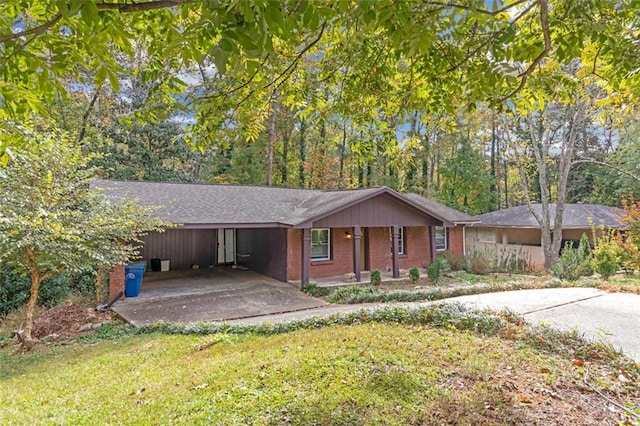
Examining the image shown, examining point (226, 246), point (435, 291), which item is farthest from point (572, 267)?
point (226, 246)

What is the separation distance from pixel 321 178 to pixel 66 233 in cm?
2026

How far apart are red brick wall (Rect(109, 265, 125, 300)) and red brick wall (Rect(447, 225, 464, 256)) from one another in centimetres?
1374

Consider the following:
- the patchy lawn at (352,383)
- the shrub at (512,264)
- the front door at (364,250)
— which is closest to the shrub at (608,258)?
the shrub at (512,264)

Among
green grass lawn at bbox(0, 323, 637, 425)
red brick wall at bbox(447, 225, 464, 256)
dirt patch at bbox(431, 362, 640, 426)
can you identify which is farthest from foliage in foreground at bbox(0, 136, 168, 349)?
red brick wall at bbox(447, 225, 464, 256)

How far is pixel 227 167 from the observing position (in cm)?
2506

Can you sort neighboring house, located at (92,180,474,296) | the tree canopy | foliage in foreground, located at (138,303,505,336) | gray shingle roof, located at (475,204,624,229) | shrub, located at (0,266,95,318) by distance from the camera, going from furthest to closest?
gray shingle roof, located at (475,204,624,229), neighboring house, located at (92,180,474,296), shrub, located at (0,266,95,318), foliage in foreground, located at (138,303,505,336), the tree canopy

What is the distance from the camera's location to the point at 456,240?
17.2 meters

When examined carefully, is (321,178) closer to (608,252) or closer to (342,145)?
(342,145)

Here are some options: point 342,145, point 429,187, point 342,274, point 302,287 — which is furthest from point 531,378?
point 429,187

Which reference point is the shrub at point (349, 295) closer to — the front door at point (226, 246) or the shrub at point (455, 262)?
the shrub at point (455, 262)

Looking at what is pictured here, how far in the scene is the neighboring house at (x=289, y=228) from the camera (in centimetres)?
1166

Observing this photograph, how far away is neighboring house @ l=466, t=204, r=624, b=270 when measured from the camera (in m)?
17.2

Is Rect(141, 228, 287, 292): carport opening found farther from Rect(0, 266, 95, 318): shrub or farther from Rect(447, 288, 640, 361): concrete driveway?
Rect(447, 288, 640, 361): concrete driveway

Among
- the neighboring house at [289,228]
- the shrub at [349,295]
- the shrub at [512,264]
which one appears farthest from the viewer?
the shrub at [512,264]
